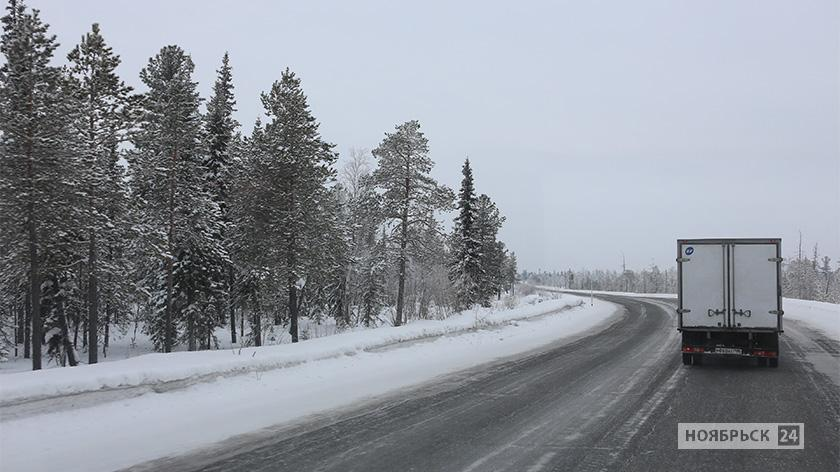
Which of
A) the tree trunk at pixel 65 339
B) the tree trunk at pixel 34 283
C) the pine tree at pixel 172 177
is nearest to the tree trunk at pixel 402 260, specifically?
the pine tree at pixel 172 177

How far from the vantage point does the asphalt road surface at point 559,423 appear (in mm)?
5480

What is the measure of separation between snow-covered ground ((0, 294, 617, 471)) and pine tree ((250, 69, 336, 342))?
342 inches

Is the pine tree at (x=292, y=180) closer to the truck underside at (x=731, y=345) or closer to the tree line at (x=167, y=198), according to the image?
the tree line at (x=167, y=198)

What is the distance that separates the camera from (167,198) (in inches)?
939

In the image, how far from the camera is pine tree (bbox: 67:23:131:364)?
20953mm

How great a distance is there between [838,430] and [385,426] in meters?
5.88

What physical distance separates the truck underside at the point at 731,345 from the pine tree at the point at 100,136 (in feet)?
69.4

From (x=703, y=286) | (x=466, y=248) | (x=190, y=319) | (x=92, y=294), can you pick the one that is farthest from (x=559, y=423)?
(x=466, y=248)

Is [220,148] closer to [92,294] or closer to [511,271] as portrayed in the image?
[92,294]

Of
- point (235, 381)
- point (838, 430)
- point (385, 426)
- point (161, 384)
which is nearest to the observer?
point (838, 430)

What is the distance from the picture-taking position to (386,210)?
100 feet

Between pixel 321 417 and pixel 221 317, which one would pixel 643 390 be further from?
pixel 221 317

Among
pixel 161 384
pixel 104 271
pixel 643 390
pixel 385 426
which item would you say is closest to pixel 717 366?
pixel 643 390

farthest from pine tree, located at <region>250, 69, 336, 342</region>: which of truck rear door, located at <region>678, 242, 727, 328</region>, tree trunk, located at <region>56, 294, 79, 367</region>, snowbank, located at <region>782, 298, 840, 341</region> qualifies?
snowbank, located at <region>782, 298, 840, 341</region>
